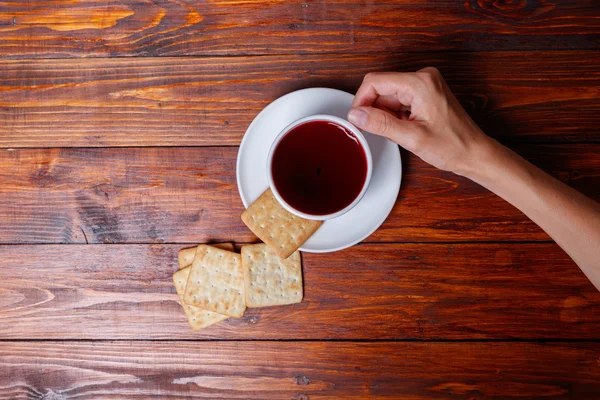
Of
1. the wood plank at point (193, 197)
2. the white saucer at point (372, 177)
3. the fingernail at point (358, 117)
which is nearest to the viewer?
the fingernail at point (358, 117)

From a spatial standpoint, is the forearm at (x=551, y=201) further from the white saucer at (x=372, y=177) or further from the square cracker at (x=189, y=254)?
the square cracker at (x=189, y=254)

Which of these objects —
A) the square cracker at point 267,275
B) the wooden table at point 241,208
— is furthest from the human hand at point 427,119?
the square cracker at point 267,275

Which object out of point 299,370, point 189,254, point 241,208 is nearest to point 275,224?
point 241,208

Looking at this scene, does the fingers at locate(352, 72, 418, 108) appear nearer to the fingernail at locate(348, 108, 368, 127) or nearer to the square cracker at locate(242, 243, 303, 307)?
the fingernail at locate(348, 108, 368, 127)

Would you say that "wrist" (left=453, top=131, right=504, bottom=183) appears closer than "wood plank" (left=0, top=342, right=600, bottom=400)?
Yes

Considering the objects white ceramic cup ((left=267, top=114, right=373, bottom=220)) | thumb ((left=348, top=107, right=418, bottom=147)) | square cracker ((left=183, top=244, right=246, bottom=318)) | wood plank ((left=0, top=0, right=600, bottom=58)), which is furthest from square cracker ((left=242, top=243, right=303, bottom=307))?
wood plank ((left=0, top=0, right=600, bottom=58))

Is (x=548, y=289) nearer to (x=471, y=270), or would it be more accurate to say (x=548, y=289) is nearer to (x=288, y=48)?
(x=471, y=270)

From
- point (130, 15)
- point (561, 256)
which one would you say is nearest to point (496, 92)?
point (561, 256)

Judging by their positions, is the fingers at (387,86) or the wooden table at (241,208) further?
the wooden table at (241,208)
